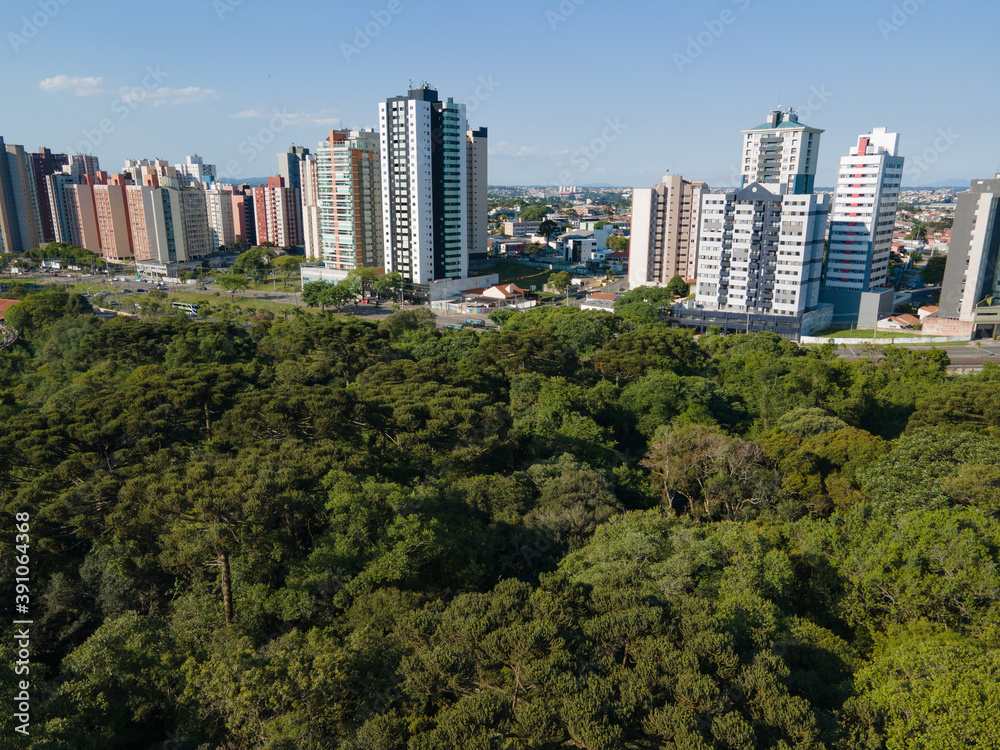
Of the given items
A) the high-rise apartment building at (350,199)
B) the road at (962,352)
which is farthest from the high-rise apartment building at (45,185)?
the road at (962,352)

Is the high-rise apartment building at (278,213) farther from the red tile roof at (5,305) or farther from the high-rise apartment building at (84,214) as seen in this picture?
the red tile roof at (5,305)

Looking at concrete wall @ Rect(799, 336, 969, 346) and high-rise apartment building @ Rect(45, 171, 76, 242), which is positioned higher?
high-rise apartment building @ Rect(45, 171, 76, 242)

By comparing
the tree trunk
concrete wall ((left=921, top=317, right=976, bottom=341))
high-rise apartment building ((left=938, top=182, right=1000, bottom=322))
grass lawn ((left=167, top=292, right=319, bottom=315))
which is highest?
high-rise apartment building ((left=938, top=182, right=1000, bottom=322))

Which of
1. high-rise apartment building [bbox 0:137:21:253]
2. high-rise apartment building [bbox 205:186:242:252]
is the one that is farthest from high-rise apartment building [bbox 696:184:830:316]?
high-rise apartment building [bbox 0:137:21:253]

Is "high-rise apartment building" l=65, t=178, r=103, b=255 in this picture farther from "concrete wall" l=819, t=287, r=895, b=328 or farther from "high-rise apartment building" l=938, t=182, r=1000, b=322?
"high-rise apartment building" l=938, t=182, r=1000, b=322

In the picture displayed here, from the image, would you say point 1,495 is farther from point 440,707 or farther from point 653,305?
point 653,305

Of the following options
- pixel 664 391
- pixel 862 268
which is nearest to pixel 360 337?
pixel 664 391

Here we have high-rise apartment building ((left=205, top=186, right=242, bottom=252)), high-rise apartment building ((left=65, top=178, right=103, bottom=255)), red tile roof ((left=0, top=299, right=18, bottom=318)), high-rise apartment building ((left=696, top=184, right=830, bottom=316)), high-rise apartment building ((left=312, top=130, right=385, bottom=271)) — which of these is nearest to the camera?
red tile roof ((left=0, top=299, right=18, bottom=318))
